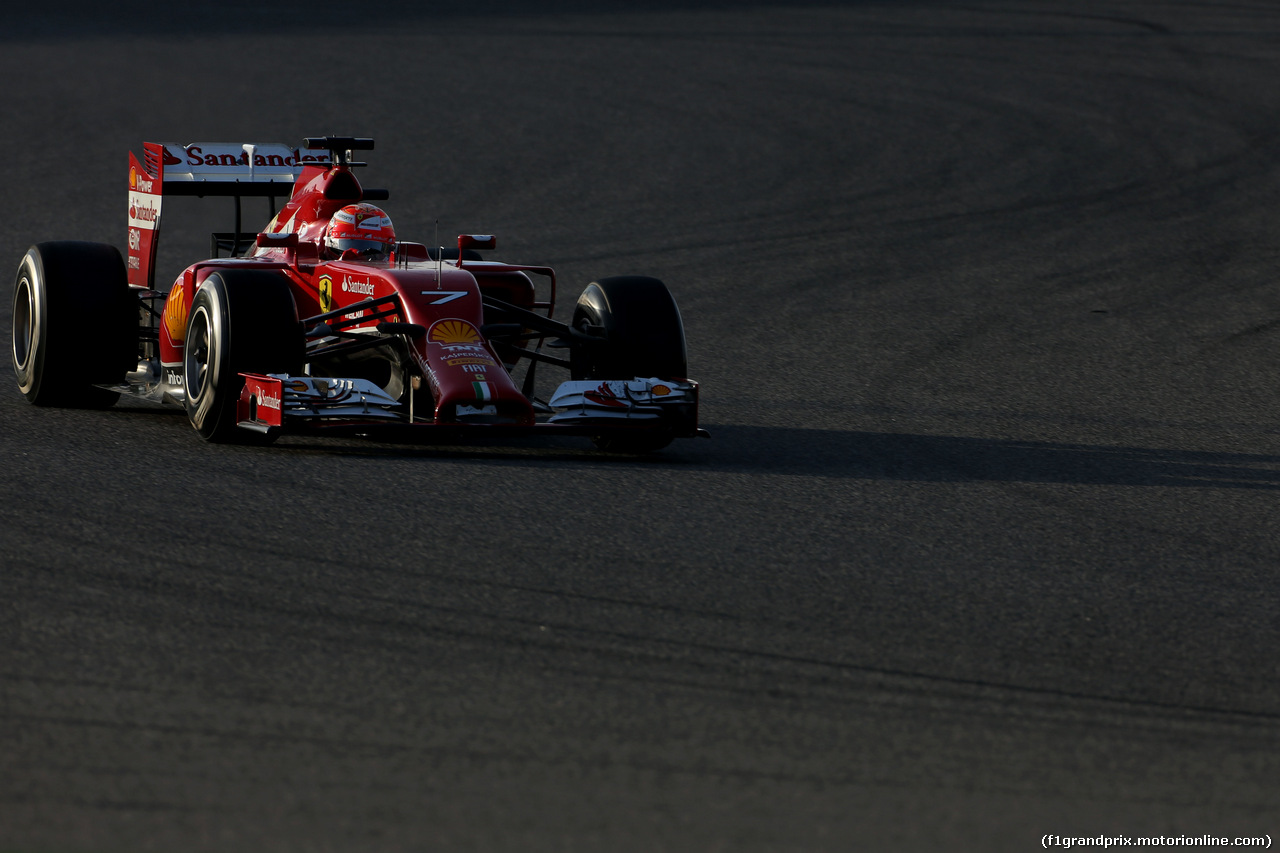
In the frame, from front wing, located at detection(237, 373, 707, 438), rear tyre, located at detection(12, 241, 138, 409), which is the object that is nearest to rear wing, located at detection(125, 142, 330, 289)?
rear tyre, located at detection(12, 241, 138, 409)

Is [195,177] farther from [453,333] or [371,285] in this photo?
[453,333]

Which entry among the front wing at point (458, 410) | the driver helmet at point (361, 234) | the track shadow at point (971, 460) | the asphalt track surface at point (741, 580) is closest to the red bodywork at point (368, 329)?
the front wing at point (458, 410)

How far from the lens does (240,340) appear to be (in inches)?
303

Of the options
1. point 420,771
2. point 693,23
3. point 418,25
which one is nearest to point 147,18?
point 418,25

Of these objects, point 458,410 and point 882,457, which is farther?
point 882,457

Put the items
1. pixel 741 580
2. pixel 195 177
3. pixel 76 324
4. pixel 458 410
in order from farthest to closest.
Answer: pixel 195 177 < pixel 76 324 < pixel 458 410 < pixel 741 580

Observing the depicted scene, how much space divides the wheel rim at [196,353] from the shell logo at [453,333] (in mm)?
1019

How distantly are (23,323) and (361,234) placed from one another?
1882 mm

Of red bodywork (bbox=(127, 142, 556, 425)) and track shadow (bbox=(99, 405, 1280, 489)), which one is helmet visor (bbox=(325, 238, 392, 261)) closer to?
red bodywork (bbox=(127, 142, 556, 425))

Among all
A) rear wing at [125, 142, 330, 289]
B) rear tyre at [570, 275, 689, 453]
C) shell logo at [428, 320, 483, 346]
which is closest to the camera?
shell logo at [428, 320, 483, 346]

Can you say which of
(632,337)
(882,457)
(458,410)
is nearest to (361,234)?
(632,337)

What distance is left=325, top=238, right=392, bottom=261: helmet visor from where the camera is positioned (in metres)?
8.90

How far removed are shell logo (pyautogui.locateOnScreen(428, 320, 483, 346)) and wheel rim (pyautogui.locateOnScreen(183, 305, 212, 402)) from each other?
3.34 feet

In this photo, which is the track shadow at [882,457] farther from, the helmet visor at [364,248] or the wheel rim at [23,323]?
the helmet visor at [364,248]
